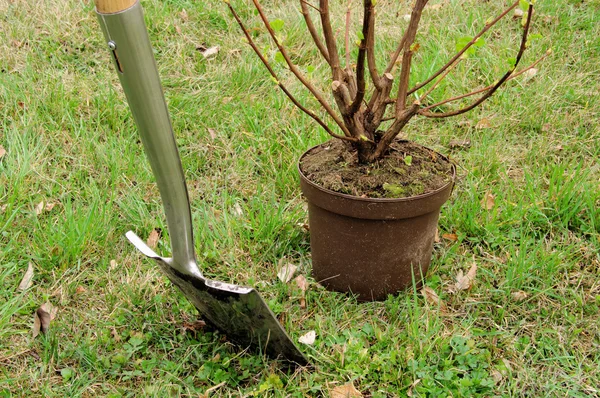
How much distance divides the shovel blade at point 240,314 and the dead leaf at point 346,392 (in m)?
0.13

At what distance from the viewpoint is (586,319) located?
197 cm

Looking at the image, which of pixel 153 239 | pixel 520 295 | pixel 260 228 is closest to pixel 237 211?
pixel 260 228

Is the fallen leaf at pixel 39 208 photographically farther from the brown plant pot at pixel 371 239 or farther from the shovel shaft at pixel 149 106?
the brown plant pot at pixel 371 239

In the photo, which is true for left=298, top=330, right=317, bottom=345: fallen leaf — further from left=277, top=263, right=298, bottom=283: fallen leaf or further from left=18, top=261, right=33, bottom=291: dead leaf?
left=18, top=261, right=33, bottom=291: dead leaf

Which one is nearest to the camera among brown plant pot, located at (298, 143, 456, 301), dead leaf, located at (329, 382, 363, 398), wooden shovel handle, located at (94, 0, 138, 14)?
wooden shovel handle, located at (94, 0, 138, 14)

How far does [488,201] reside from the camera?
99.1 inches

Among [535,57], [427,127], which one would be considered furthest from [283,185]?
[535,57]

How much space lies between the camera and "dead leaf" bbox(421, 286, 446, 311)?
2051 mm

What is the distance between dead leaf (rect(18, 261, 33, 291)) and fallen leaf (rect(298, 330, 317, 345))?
3.52 feet

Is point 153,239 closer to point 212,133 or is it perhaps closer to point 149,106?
point 212,133

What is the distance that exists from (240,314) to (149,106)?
0.67m

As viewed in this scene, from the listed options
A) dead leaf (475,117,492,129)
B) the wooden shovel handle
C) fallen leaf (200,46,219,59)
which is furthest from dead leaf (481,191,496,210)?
fallen leaf (200,46,219,59)

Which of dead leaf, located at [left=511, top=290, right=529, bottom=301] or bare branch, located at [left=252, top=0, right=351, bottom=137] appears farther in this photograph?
dead leaf, located at [left=511, top=290, right=529, bottom=301]

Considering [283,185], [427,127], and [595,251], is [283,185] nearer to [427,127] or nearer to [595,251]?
[427,127]
